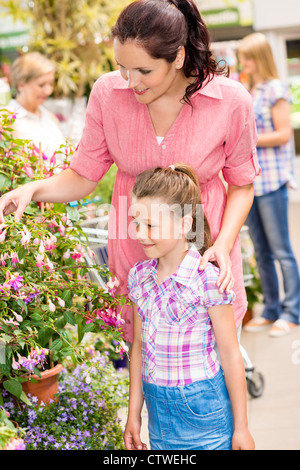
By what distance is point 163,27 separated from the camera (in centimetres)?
186

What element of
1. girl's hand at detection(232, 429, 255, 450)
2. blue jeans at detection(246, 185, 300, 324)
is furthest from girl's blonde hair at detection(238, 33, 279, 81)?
girl's hand at detection(232, 429, 255, 450)

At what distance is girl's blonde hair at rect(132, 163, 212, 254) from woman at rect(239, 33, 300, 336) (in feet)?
8.44

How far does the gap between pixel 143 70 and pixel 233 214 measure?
556 mm

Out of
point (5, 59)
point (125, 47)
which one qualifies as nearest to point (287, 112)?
point (125, 47)

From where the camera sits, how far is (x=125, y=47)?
1.87 metres

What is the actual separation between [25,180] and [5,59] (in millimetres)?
8282

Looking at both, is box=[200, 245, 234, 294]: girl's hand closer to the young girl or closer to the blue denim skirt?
the young girl

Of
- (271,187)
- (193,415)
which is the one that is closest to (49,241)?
(193,415)

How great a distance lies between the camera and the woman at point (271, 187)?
14.9 feet

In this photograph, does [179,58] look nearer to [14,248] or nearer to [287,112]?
[14,248]

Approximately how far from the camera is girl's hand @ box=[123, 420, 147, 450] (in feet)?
7.17

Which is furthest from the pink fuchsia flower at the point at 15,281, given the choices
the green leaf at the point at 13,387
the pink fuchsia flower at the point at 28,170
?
the pink fuchsia flower at the point at 28,170

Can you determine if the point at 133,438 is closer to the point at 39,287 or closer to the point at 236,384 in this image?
the point at 236,384

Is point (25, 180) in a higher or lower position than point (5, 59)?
lower
